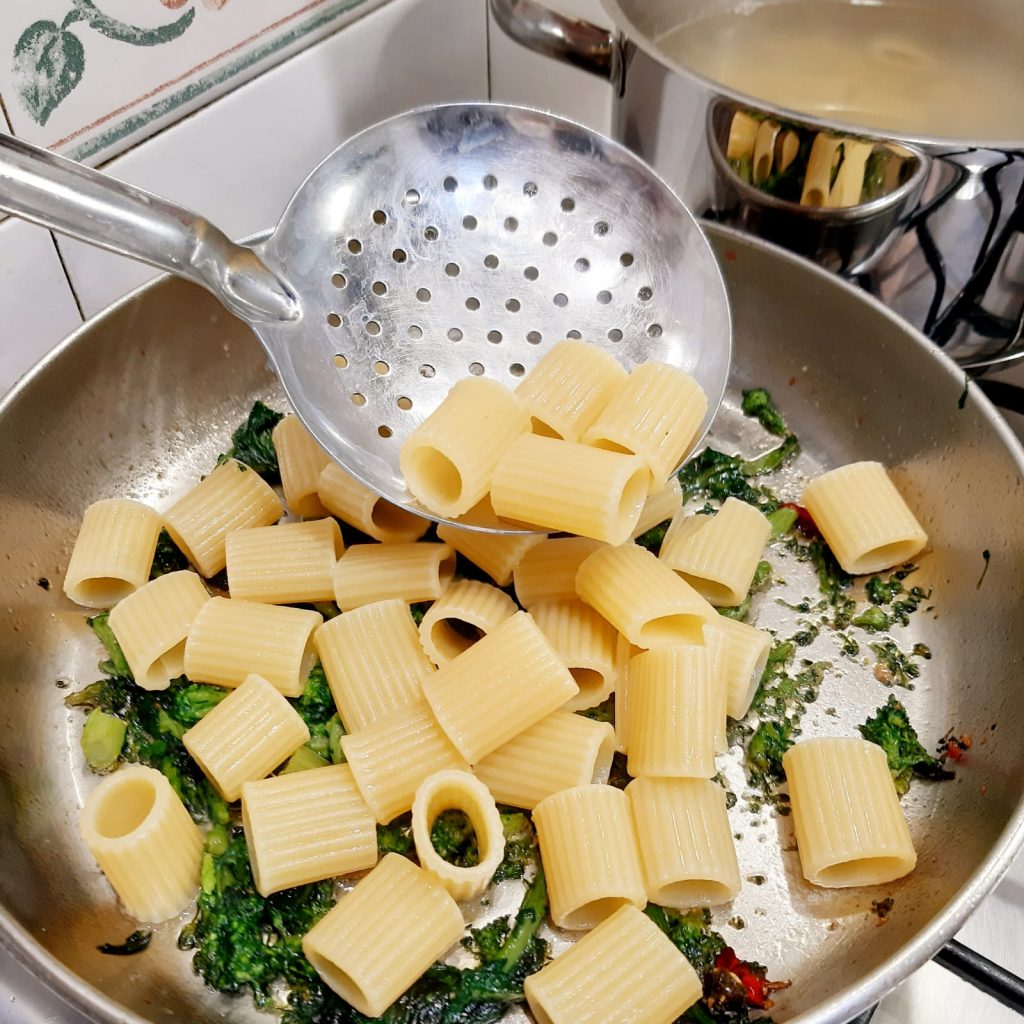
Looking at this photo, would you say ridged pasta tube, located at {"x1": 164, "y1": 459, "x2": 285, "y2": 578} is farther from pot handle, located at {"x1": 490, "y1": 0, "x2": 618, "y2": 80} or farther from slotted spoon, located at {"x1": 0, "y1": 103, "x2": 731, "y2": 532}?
pot handle, located at {"x1": 490, "y1": 0, "x2": 618, "y2": 80}

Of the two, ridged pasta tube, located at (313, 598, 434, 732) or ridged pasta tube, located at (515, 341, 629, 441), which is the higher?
ridged pasta tube, located at (515, 341, 629, 441)

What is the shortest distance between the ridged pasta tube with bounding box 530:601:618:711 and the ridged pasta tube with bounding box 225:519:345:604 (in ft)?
0.92

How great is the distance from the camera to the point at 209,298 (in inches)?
58.0

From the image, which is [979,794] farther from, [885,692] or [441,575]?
[441,575]

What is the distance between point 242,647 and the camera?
1.21m

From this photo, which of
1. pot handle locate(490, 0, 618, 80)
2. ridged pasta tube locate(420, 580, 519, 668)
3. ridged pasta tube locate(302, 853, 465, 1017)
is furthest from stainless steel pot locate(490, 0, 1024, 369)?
ridged pasta tube locate(302, 853, 465, 1017)

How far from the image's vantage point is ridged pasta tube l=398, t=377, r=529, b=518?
116 cm

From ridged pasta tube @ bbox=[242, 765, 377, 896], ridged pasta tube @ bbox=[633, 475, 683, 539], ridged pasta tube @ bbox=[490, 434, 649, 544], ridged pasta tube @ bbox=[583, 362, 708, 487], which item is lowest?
ridged pasta tube @ bbox=[242, 765, 377, 896]

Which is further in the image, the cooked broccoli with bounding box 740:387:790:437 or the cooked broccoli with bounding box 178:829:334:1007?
the cooked broccoli with bounding box 740:387:790:437

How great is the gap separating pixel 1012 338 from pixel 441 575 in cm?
93

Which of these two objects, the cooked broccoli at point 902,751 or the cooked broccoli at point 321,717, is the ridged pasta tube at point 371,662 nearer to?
the cooked broccoli at point 321,717

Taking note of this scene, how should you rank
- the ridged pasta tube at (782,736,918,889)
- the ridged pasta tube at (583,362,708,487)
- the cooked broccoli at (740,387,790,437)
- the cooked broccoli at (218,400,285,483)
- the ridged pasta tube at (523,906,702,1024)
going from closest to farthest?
the ridged pasta tube at (523,906,702,1024) → the ridged pasta tube at (782,736,918,889) → the ridged pasta tube at (583,362,708,487) → the cooked broccoli at (218,400,285,483) → the cooked broccoli at (740,387,790,437)

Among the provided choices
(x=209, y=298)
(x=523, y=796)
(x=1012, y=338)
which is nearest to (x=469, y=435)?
(x=523, y=796)

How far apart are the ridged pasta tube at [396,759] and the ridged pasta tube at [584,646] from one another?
0.17m
